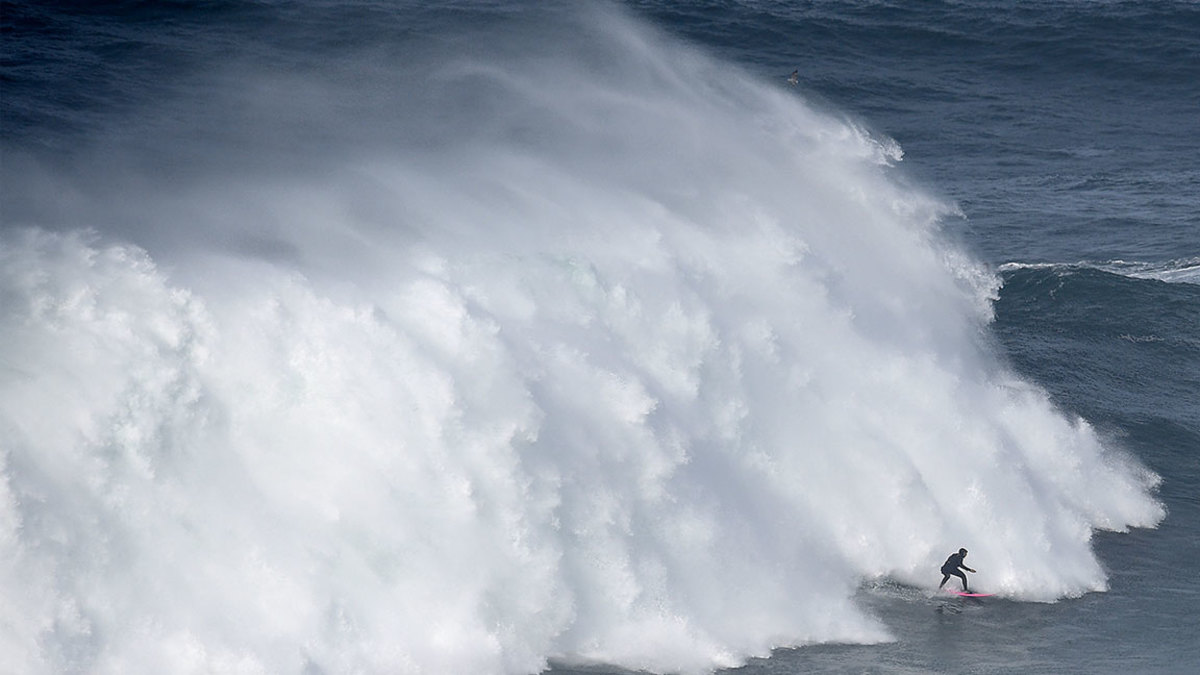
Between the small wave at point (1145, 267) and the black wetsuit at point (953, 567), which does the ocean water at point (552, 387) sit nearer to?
the small wave at point (1145, 267)

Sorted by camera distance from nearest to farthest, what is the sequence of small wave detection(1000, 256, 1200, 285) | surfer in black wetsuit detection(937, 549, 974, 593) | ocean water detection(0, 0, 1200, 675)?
ocean water detection(0, 0, 1200, 675)
surfer in black wetsuit detection(937, 549, 974, 593)
small wave detection(1000, 256, 1200, 285)

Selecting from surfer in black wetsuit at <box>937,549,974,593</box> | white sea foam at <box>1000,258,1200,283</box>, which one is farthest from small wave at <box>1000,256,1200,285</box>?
surfer in black wetsuit at <box>937,549,974,593</box>

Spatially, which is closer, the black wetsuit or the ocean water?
the ocean water

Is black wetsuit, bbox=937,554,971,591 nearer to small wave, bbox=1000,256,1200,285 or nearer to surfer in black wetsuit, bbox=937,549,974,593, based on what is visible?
surfer in black wetsuit, bbox=937,549,974,593

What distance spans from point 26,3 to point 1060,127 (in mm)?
33377

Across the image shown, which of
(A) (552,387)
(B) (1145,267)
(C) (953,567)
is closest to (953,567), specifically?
(C) (953,567)

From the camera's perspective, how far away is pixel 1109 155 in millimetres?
48094

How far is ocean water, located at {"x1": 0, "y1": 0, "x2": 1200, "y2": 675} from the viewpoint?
1661cm

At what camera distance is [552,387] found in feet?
64.5

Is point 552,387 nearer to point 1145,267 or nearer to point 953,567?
point 953,567

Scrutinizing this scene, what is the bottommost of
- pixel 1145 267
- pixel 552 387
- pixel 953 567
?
pixel 953 567

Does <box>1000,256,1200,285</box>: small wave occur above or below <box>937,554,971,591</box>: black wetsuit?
above

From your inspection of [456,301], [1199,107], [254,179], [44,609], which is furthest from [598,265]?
[1199,107]

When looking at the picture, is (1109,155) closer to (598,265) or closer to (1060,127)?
(1060,127)
